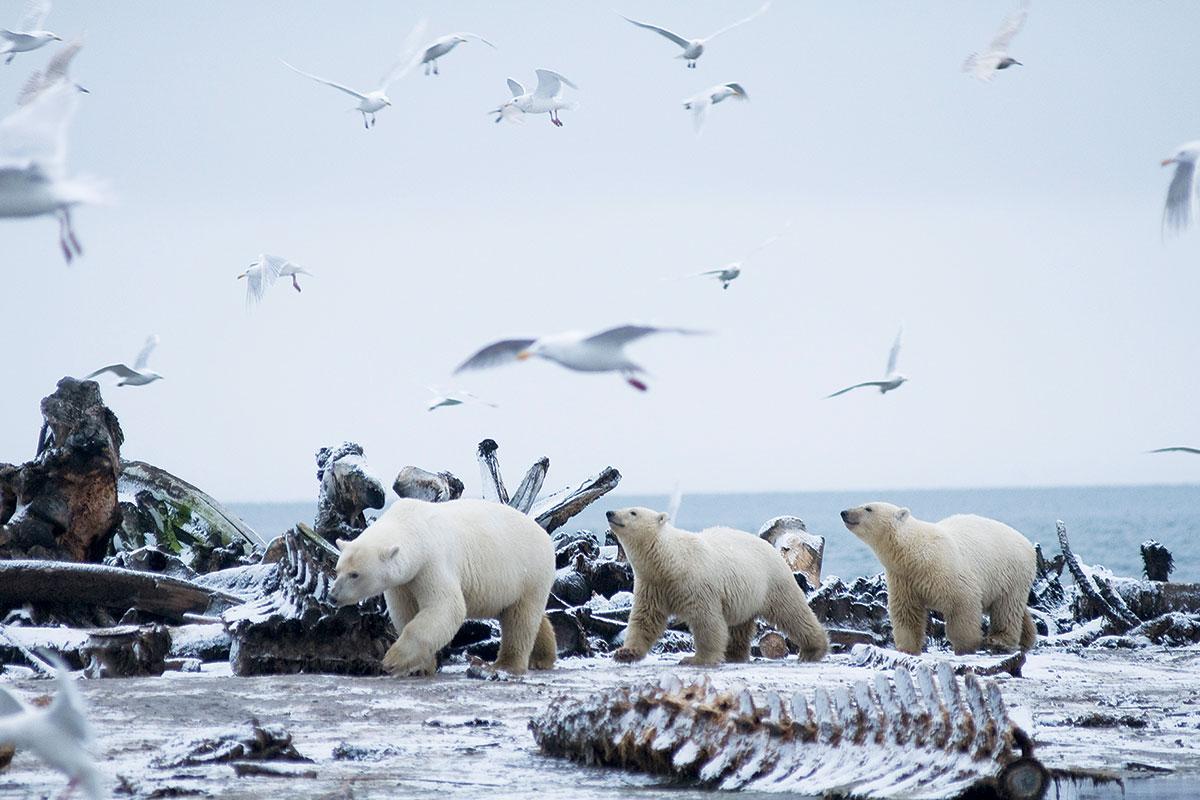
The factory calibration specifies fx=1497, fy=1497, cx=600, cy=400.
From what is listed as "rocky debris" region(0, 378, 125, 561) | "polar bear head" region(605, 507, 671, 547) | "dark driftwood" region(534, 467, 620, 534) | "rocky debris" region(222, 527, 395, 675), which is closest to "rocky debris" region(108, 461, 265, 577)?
"rocky debris" region(0, 378, 125, 561)

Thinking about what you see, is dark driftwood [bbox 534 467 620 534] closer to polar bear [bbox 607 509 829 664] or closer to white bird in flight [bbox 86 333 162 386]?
polar bear [bbox 607 509 829 664]

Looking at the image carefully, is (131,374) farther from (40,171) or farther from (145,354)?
(40,171)

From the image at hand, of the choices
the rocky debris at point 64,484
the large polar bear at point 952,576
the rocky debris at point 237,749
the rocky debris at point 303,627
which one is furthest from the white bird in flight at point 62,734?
the large polar bear at point 952,576

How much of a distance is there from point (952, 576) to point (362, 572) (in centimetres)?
452

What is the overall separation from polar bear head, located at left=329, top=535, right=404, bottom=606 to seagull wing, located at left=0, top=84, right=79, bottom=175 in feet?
14.0

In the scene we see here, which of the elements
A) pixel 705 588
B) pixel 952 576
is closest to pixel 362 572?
pixel 705 588

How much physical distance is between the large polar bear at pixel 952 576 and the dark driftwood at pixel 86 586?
16.2 feet

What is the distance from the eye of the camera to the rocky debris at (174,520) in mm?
11367

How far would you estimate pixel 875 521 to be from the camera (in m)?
11.0

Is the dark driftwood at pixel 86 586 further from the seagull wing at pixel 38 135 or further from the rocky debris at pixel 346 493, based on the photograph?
the seagull wing at pixel 38 135

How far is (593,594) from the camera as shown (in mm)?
11617

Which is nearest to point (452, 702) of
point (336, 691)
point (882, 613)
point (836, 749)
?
point (336, 691)

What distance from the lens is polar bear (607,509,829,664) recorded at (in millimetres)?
9914

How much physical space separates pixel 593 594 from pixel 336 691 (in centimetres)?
449
